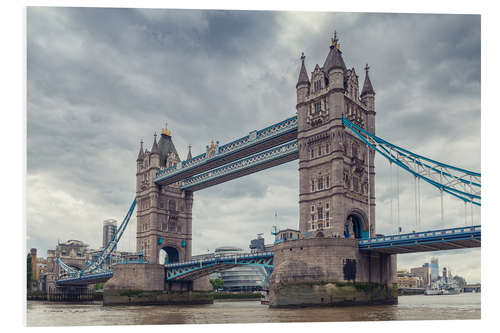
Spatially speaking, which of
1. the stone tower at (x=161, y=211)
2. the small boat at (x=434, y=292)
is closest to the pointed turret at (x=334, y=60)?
the stone tower at (x=161, y=211)

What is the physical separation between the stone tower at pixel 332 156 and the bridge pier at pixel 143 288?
28750mm

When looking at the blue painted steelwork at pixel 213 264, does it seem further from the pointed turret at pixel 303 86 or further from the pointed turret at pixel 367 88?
the pointed turret at pixel 367 88

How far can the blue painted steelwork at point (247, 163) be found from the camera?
194ft

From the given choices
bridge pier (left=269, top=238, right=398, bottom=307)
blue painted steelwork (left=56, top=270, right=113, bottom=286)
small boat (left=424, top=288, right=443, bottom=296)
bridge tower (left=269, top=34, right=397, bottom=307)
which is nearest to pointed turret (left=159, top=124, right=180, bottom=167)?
blue painted steelwork (left=56, top=270, right=113, bottom=286)

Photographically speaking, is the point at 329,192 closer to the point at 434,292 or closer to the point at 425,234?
the point at 425,234

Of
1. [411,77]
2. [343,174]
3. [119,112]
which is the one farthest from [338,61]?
[119,112]

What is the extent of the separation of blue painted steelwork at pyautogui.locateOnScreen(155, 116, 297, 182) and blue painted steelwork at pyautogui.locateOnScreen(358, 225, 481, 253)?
1626cm

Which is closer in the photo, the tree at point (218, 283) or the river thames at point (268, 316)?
the river thames at point (268, 316)

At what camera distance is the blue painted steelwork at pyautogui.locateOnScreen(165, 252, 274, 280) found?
5803 centimetres

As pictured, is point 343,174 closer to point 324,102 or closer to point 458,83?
point 324,102

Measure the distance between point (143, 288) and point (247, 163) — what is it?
74.6 ft

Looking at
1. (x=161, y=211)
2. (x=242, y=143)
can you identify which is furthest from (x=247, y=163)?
(x=161, y=211)

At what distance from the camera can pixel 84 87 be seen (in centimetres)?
3600

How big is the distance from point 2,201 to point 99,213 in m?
18.6
